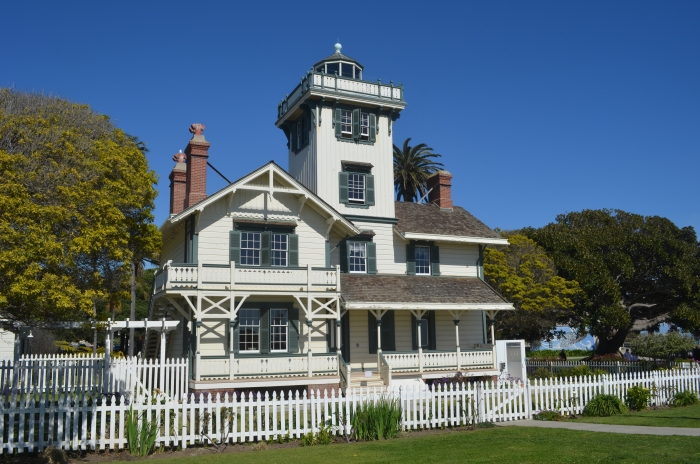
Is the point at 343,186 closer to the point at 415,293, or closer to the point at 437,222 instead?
the point at 437,222

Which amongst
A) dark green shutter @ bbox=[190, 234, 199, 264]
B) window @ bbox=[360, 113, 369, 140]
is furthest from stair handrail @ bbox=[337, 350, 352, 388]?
window @ bbox=[360, 113, 369, 140]

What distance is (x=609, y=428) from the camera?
47.6ft

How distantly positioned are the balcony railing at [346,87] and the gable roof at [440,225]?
5231 mm

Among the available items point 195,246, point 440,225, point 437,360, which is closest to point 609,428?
point 437,360

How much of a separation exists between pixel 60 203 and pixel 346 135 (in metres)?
13.7

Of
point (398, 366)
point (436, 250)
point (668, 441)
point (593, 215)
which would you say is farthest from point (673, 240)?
point (668, 441)

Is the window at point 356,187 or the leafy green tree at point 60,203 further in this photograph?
the window at point 356,187

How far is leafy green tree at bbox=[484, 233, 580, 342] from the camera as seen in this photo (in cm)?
3469

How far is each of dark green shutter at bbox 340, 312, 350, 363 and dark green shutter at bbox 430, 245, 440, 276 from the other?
4935 millimetres

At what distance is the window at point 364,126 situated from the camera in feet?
94.0

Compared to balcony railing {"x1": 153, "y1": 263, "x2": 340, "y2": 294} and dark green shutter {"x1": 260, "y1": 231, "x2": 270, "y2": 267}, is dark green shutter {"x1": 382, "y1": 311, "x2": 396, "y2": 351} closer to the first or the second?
balcony railing {"x1": 153, "y1": 263, "x2": 340, "y2": 294}

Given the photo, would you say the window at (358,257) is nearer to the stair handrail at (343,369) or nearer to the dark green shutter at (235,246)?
the stair handrail at (343,369)

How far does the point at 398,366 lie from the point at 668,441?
12761 millimetres

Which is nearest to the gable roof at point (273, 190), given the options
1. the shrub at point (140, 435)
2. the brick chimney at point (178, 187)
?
the brick chimney at point (178, 187)
